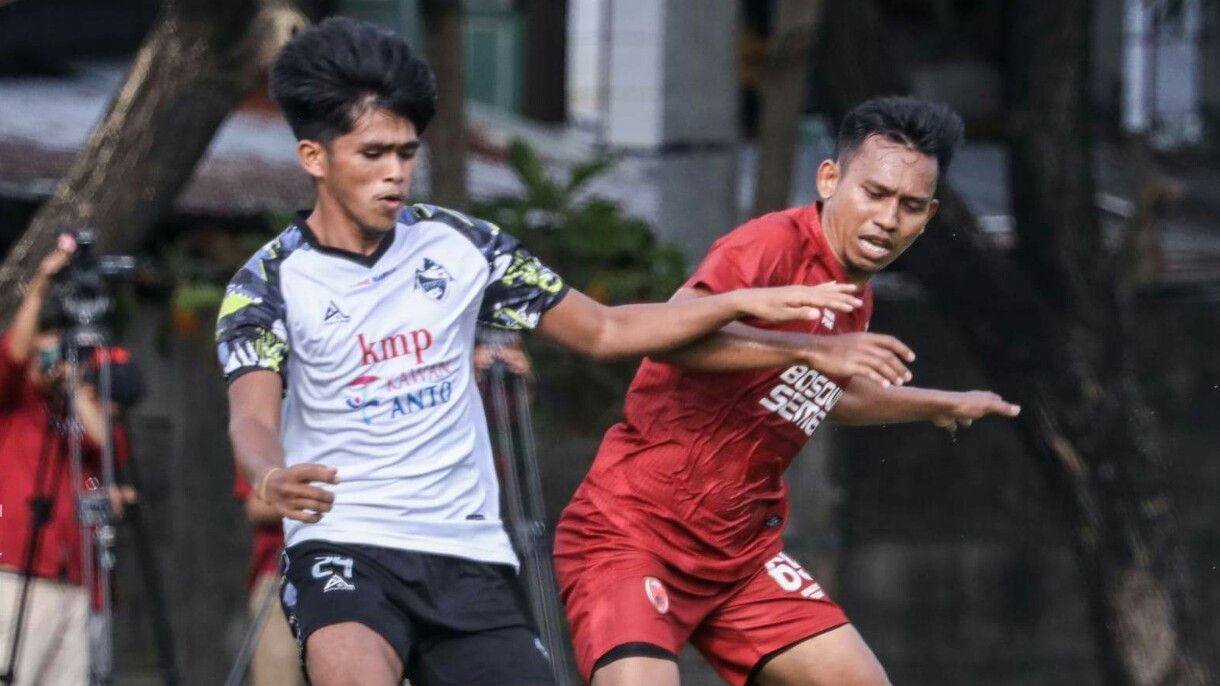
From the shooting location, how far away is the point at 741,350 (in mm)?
4375

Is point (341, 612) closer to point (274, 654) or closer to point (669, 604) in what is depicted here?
point (669, 604)

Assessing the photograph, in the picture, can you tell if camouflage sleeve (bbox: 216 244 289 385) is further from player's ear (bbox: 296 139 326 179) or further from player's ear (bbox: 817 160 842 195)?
player's ear (bbox: 817 160 842 195)

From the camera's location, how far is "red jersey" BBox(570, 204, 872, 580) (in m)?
4.64

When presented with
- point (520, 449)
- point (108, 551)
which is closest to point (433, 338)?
point (108, 551)

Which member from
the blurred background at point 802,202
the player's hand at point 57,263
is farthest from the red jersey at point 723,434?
the blurred background at point 802,202

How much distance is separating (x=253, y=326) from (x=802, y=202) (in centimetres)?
856

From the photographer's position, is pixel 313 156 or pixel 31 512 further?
pixel 31 512

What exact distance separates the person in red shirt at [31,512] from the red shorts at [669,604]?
8.67 ft

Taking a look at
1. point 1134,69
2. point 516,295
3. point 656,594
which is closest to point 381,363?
point 516,295

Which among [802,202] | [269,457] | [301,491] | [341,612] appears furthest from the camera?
[802,202]

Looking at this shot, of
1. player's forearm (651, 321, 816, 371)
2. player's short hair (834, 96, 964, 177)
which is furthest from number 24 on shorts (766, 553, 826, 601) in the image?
player's short hair (834, 96, 964, 177)

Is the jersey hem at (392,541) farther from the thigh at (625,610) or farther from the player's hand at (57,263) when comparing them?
the player's hand at (57,263)

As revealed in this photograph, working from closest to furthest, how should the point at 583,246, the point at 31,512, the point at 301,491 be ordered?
the point at 301,491, the point at 31,512, the point at 583,246

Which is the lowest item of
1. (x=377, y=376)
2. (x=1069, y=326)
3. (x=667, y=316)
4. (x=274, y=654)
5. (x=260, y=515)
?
(x=274, y=654)
